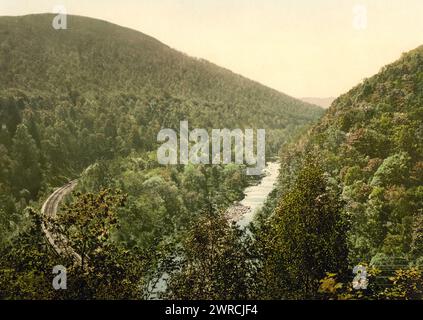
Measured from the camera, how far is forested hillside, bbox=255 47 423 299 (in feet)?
80.8

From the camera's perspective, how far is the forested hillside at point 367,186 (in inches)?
969

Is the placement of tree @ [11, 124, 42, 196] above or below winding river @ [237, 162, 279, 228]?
above

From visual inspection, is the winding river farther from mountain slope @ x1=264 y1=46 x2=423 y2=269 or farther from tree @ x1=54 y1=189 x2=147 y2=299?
tree @ x1=54 y1=189 x2=147 y2=299

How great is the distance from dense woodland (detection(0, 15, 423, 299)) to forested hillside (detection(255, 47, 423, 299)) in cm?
12

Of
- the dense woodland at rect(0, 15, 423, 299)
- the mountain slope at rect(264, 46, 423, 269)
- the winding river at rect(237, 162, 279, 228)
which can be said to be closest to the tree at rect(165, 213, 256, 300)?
the dense woodland at rect(0, 15, 423, 299)

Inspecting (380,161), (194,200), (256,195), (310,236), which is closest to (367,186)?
(380,161)

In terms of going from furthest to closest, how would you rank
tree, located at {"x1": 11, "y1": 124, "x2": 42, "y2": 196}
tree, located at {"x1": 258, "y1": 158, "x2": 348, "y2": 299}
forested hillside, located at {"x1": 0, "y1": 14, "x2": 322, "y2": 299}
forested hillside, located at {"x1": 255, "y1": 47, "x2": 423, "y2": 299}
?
tree, located at {"x1": 11, "y1": 124, "x2": 42, "y2": 196}, forested hillside, located at {"x1": 255, "y1": 47, "x2": 423, "y2": 299}, tree, located at {"x1": 258, "y1": 158, "x2": 348, "y2": 299}, forested hillside, located at {"x1": 0, "y1": 14, "x2": 322, "y2": 299}

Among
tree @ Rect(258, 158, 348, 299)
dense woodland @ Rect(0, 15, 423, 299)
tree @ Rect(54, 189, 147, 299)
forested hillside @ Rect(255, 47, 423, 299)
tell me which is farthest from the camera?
forested hillside @ Rect(255, 47, 423, 299)

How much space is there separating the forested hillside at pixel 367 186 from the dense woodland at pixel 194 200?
0.40 feet

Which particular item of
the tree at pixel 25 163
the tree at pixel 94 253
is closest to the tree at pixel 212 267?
the tree at pixel 94 253

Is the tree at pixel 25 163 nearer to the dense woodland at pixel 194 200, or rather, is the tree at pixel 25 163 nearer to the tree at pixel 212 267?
the dense woodland at pixel 194 200

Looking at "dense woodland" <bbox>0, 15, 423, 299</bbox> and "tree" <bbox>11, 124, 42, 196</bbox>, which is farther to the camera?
"tree" <bbox>11, 124, 42, 196</bbox>

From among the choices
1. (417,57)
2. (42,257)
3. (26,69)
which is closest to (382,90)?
(417,57)
